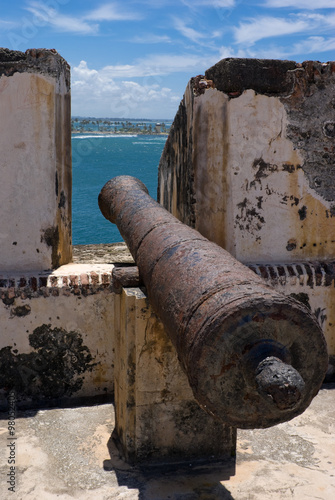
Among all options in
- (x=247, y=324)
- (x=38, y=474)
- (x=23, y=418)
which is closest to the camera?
(x=247, y=324)

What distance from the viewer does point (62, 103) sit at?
5.33 m

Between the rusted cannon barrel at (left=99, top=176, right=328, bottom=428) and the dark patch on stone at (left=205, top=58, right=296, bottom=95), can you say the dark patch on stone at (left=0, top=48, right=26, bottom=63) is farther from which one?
the rusted cannon barrel at (left=99, top=176, right=328, bottom=428)

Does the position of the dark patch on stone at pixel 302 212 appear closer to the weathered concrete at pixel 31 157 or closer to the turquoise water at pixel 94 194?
the weathered concrete at pixel 31 157

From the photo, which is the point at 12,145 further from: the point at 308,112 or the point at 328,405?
the point at 328,405

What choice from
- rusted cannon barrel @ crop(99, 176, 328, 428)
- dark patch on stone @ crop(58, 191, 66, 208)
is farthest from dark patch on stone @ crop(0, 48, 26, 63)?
rusted cannon barrel @ crop(99, 176, 328, 428)

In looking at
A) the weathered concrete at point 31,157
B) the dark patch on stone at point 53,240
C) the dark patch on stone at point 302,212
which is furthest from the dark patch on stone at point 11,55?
the dark patch on stone at point 302,212

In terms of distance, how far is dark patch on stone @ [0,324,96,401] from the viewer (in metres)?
5.06

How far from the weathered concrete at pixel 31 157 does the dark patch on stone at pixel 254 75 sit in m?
1.50

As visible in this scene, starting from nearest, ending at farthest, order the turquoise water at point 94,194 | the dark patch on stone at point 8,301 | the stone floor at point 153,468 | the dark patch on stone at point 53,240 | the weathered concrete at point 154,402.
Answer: the stone floor at point 153,468 → the weathered concrete at point 154,402 → the dark patch on stone at point 8,301 → the dark patch on stone at point 53,240 → the turquoise water at point 94,194

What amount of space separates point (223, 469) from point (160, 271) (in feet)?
5.32

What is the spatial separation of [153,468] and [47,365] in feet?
5.00

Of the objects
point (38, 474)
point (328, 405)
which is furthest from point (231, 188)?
point (38, 474)

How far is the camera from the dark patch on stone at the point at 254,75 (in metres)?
5.23

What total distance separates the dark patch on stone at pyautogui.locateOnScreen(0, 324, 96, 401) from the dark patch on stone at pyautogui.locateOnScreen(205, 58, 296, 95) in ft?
9.00
